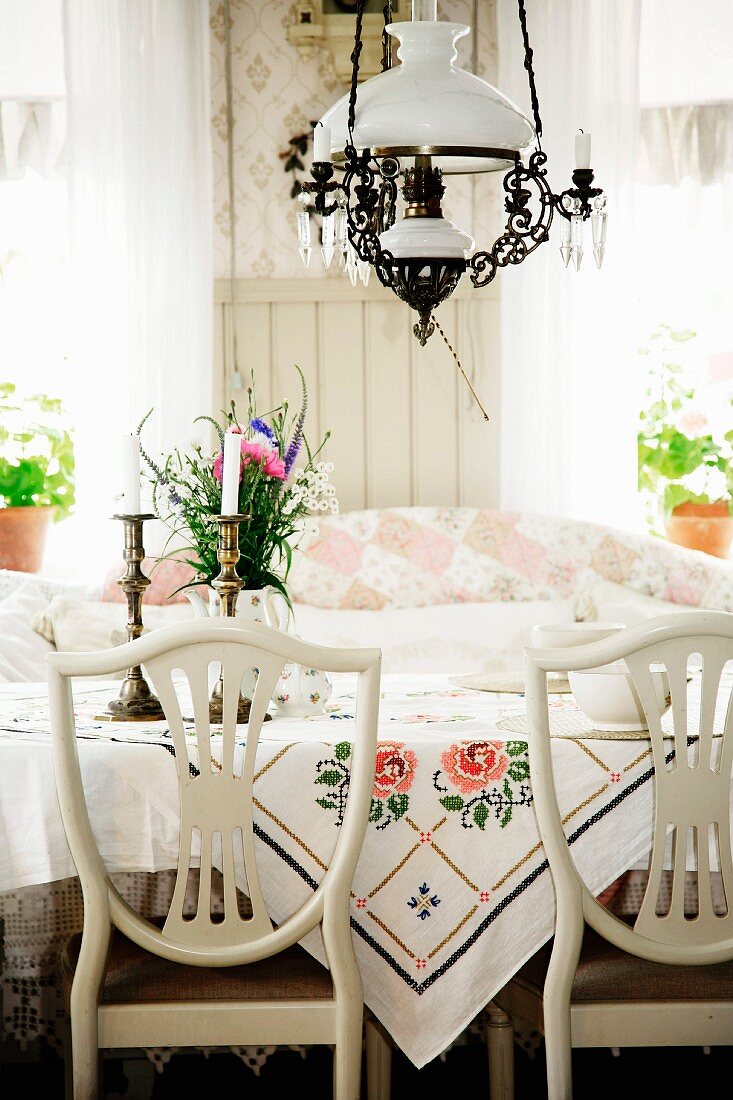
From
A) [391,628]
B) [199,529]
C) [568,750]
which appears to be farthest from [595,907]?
[391,628]

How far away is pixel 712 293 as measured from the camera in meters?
4.12

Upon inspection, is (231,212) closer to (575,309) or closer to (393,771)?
(575,309)

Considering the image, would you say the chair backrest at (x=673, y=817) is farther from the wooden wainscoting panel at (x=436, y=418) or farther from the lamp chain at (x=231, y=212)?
the lamp chain at (x=231, y=212)

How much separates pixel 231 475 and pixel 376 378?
2349 millimetres

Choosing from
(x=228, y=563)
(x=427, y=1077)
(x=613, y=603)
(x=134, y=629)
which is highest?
(x=228, y=563)

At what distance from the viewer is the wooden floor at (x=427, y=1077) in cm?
199

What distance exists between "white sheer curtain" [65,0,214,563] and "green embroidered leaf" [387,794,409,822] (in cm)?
241

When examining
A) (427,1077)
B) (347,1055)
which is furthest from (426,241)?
(427,1077)

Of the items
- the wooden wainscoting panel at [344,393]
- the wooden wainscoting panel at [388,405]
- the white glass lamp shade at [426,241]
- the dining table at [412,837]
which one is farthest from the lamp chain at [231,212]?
the dining table at [412,837]

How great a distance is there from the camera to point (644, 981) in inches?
58.9

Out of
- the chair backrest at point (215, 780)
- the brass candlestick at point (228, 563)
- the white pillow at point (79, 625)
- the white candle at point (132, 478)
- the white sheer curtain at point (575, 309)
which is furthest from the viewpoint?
the white sheer curtain at point (575, 309)

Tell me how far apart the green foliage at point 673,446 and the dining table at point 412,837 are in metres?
2.61

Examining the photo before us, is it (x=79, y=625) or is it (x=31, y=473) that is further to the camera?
(x=31, y=473)

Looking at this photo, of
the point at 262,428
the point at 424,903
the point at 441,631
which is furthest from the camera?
the point at 441,631
